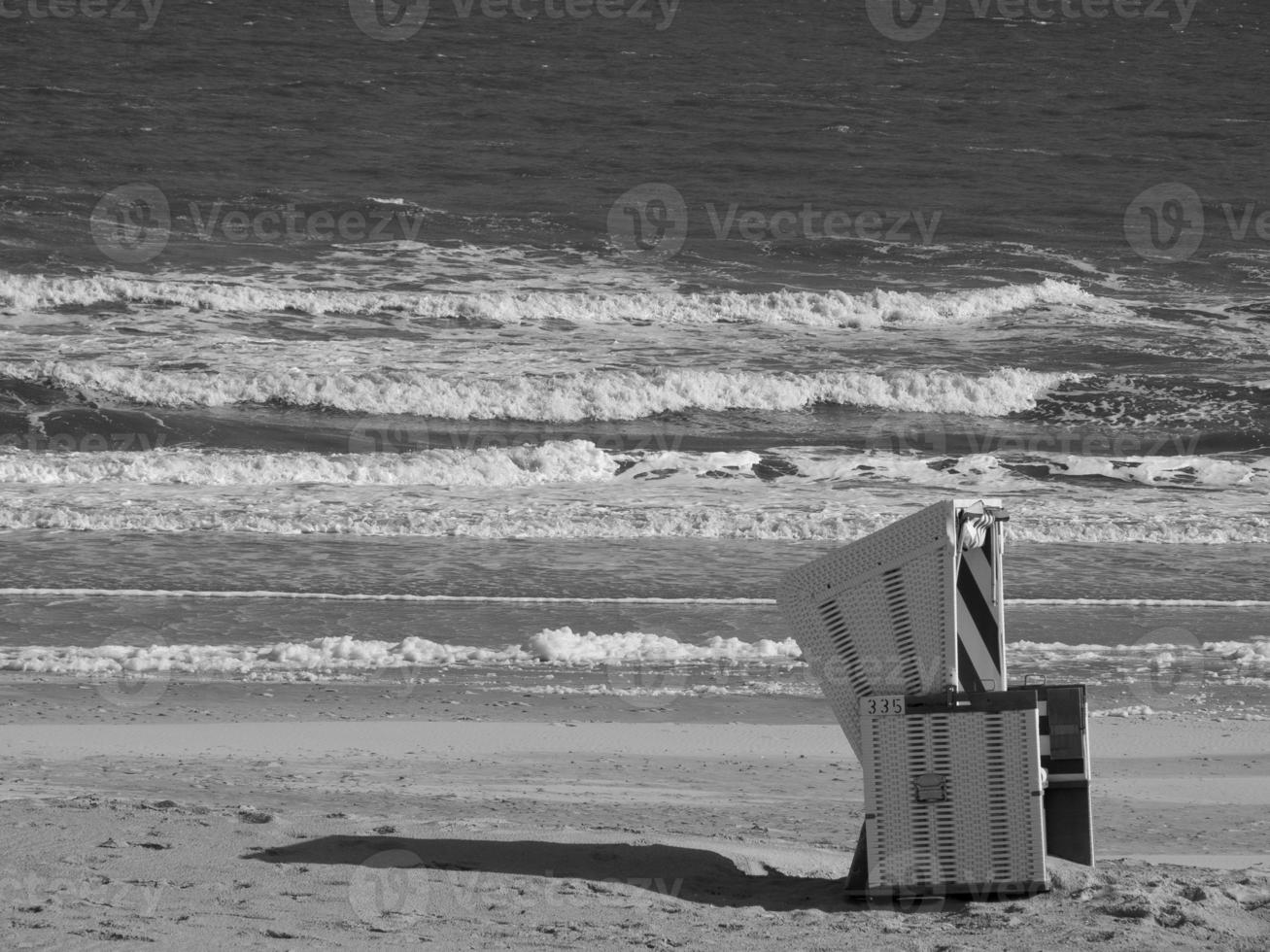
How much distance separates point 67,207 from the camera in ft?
84.6

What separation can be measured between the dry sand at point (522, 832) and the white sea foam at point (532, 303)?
14317 mm

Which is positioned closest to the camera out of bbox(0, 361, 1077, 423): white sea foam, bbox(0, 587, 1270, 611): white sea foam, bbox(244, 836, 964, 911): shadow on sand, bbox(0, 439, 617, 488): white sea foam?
bbox(244, 836, 964, 911): shadow on sand

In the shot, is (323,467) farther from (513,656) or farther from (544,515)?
(513,656)

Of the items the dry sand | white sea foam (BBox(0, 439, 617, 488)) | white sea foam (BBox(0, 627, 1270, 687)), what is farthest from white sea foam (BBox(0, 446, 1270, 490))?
the dry sand

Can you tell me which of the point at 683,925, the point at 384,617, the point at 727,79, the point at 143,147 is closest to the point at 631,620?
the point at 384,617

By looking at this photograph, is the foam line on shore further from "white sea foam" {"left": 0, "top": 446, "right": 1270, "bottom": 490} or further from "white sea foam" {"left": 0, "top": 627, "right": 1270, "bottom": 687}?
"white sea foam" {"left": 0, "top": 446, "right": 1270, "bottom": 490}

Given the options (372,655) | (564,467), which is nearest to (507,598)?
(372,655)

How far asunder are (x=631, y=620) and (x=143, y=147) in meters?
24.3

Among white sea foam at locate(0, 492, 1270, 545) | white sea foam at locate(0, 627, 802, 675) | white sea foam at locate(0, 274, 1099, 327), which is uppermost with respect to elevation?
white sea foam at locate(0, 274, 1099, 327)

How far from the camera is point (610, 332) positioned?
70.0 feet

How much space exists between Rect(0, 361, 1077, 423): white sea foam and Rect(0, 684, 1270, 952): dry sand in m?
10.0

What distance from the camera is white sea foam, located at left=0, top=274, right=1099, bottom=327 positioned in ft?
70.1

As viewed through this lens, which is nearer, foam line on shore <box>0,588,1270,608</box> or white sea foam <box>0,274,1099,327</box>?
foam line on shore <box>0,588,1270,608</box>

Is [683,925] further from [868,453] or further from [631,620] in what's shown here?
[868,453]
